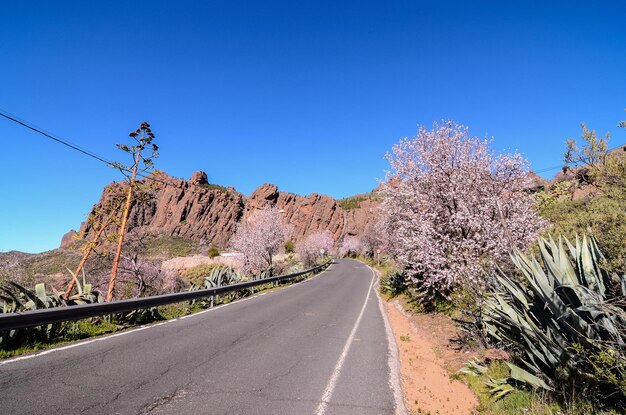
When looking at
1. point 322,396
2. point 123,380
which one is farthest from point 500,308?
point 123,380

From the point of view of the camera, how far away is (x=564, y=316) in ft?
14.4

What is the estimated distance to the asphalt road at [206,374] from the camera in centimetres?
444

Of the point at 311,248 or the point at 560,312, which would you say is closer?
the point at 560,312

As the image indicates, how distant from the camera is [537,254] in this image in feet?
33.7

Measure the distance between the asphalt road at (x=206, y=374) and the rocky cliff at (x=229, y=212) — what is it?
10067 centimetres

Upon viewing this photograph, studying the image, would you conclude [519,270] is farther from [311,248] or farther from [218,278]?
[311,248]

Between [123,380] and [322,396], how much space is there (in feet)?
10.2

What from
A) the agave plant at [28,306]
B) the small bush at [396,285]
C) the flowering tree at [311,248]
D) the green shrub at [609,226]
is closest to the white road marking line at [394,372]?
the green shrub at [609,226]

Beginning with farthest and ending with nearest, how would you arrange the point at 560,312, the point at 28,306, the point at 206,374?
the point at 28,306 < the point at 206,374 < the point at 560,312

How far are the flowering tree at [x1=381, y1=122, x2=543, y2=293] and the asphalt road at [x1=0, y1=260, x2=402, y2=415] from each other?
3986 mm

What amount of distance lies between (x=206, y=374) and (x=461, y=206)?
9.29 metres

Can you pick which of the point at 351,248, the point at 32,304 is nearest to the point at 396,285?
the point at 32,304

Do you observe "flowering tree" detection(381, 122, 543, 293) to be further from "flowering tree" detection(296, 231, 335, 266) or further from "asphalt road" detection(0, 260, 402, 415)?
"flowering tree" detection(296, 231, 335, 266)

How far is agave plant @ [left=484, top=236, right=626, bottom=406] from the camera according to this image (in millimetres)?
4242
